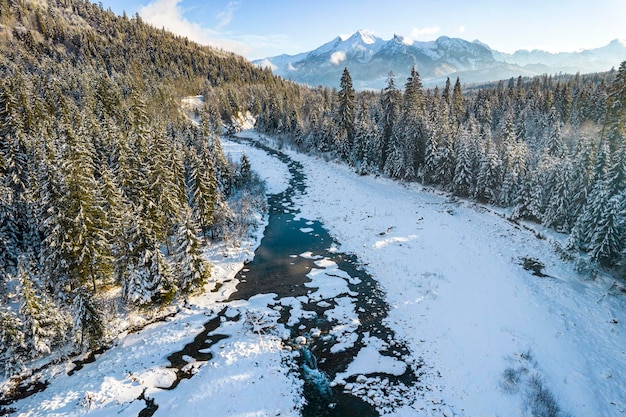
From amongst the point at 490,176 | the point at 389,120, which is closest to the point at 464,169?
the point at 490,176

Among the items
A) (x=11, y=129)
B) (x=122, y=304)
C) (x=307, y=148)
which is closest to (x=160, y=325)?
(x=122, y=304)

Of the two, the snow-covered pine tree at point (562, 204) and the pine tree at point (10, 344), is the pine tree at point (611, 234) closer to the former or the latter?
the snow-covered pine tree at point (562, 204)

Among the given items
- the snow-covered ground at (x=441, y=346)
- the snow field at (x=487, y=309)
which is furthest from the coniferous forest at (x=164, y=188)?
the snow field at (x=487, y=309)

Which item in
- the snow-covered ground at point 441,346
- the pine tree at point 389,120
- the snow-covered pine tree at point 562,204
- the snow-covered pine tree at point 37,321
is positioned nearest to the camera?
the snow-covered ground at point 441,346

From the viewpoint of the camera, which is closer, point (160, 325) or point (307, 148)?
point (160, 325)

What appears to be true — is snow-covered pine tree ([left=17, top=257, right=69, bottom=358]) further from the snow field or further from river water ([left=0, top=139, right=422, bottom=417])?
the snow field

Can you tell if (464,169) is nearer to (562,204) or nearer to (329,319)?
(562,204)

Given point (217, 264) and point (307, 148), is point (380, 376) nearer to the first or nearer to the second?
point (217, 264)

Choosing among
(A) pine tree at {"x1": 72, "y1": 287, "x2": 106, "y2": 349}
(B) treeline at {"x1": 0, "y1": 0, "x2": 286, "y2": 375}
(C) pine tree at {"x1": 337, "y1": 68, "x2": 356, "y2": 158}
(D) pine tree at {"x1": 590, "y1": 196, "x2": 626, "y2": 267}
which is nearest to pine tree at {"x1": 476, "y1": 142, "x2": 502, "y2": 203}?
(D) pine tree at {"x1": 590, "y1": 196, "x2": 626, "y2": 267}
